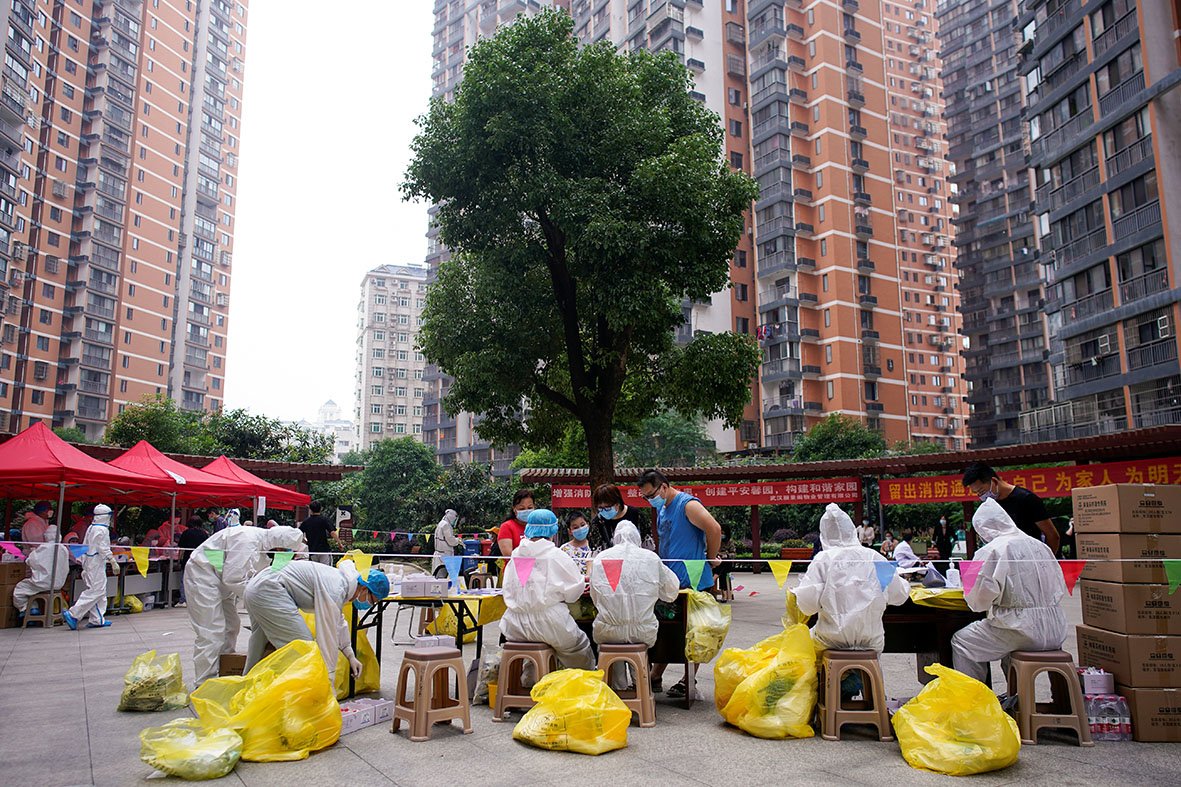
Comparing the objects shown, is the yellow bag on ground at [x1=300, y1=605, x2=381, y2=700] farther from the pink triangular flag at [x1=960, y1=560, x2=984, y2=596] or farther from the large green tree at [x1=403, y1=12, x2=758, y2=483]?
the large green tree at [x1=403, y1=12, x2=758, y2=483]

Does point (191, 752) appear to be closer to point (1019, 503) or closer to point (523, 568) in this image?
point (523, 568)

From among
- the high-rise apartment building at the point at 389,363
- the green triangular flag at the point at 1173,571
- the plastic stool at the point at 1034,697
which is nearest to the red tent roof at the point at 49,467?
the plastic stool at the point at 1034,697

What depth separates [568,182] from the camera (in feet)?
42.8

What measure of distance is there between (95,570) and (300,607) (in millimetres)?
7410

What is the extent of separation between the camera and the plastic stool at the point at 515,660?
5.50 m

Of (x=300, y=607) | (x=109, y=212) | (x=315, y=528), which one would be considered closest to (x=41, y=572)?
(x=315, y=528)

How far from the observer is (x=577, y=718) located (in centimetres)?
466

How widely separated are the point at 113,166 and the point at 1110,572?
57.8 metres

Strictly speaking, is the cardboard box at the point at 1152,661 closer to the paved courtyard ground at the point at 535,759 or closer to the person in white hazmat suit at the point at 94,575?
the paved courtyard ground at the point at 535,759

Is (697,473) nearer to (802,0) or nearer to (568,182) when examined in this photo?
(568,182)

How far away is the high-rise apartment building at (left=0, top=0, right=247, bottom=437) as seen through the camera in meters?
43.9

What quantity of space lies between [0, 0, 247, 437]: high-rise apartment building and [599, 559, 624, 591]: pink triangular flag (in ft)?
130

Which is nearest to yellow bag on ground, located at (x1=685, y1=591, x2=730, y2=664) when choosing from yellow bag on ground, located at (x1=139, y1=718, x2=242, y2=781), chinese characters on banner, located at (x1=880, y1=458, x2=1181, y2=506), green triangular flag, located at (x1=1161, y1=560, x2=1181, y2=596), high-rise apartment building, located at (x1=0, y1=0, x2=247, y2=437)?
green triangular flag, located at (x1=1161, y1=560, x2=1181, y2=596)

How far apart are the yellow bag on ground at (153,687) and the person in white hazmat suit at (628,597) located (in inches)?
126
